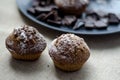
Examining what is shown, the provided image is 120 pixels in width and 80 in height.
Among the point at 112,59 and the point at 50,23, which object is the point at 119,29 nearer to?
the point at 112,59

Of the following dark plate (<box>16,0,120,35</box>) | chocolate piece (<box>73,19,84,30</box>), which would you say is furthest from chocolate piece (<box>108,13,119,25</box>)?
chocolate piece (<box>73,19,84,30</box>)

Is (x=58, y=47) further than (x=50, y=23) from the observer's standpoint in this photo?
No

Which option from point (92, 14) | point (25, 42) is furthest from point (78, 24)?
point (25, 42)

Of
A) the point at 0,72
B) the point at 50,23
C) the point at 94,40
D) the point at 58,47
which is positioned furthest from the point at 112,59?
the point at 0,72

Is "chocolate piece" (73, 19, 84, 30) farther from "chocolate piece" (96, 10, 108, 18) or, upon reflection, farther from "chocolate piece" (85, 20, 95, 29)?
"chocolate piece" (96, 10, 108, 18)

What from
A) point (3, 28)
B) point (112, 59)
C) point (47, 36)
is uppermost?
point (3, 28)

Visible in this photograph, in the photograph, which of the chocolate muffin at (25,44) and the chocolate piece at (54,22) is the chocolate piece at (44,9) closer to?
the chocolate piece at (54,22)

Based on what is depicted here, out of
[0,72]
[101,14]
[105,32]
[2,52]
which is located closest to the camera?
[0,72]
